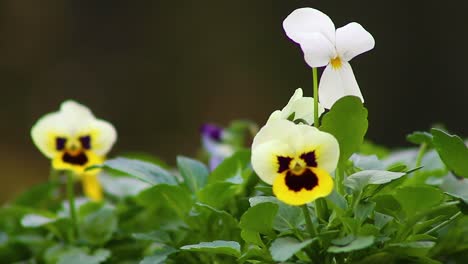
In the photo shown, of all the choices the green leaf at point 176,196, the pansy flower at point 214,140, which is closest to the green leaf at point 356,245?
the green leaf at point 176,196

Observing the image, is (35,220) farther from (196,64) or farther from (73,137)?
(196,64)

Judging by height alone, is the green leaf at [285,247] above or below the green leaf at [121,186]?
below

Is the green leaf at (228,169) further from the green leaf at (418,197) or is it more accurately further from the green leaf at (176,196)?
the green leaf at (418,197)

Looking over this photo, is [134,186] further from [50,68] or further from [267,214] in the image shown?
[50,68]

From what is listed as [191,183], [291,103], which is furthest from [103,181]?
[291,103]

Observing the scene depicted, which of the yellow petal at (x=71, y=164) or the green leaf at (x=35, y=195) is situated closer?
the yellow petal at (x=71, y=164)

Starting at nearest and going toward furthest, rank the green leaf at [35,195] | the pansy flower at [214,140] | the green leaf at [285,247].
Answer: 1. the green leaf at [285,247]
2. the green leaf at [35,195]
3. the pansy flower at [214,140]

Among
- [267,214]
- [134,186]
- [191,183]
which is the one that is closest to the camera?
[267,214]
